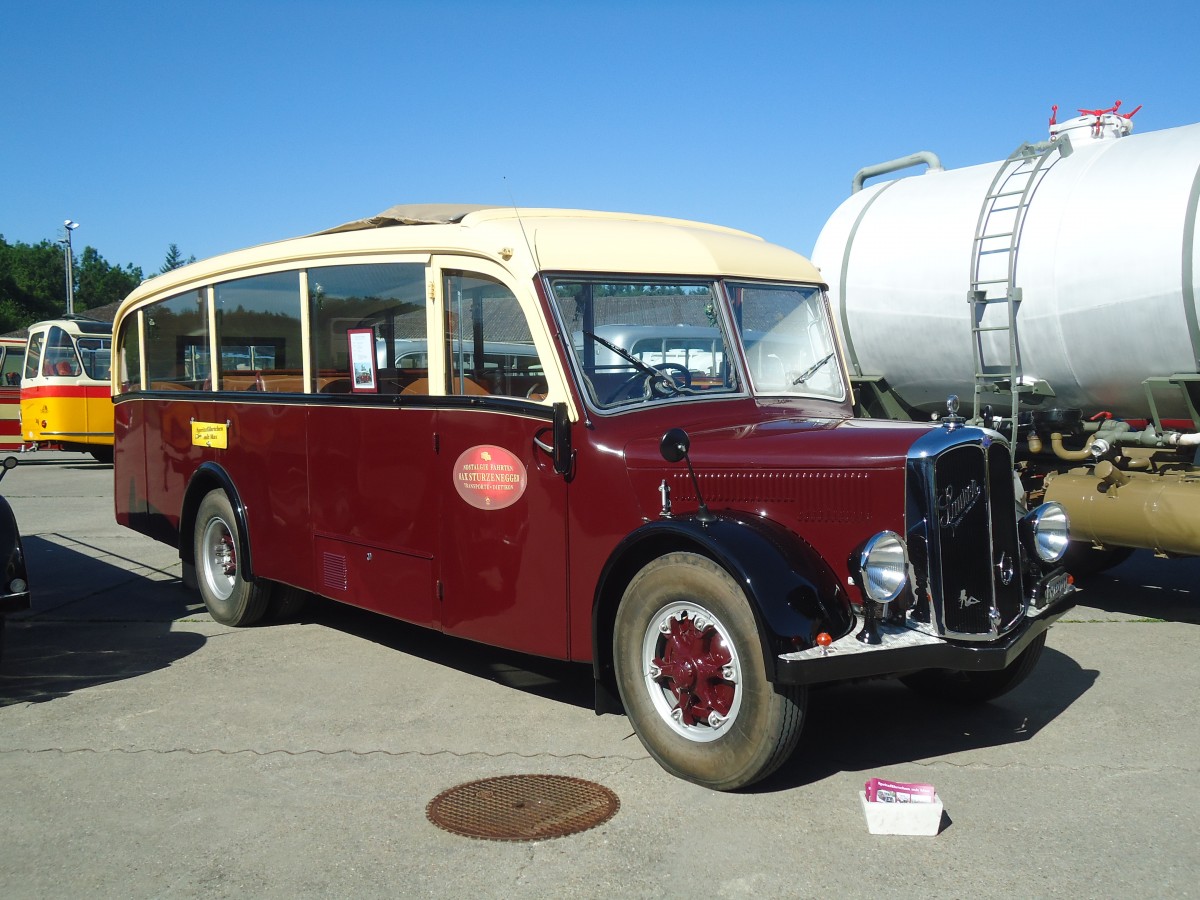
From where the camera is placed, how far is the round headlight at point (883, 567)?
14.1 feet

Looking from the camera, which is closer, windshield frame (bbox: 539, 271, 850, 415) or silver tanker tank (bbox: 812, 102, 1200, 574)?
windshield frame (bbox: 539, 271, 850, 415)

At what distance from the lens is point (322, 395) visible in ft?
21.6

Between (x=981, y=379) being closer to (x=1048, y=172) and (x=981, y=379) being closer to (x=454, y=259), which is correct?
(x=1048, y=172)

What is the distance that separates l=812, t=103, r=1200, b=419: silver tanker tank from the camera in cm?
732

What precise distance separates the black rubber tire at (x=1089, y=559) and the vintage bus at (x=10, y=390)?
2335 cm

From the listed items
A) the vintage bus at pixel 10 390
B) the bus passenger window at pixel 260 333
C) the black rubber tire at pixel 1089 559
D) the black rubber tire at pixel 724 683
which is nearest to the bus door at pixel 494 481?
the black rubber tire at pixel 724 683

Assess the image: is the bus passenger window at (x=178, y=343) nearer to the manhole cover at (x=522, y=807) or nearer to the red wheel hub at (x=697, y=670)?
the manhole cover at (x=522, y=807)

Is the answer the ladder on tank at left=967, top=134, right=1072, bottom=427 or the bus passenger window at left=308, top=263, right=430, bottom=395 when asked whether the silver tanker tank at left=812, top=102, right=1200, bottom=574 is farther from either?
the bus passenger window at left=308, top=263, right=430, bottom=395

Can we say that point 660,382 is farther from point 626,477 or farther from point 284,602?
point 284,602

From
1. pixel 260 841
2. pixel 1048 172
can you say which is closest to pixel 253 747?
pixel 260 841

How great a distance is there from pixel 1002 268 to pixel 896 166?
199 centimetres

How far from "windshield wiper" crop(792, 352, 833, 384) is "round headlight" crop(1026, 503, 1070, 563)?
1.29m

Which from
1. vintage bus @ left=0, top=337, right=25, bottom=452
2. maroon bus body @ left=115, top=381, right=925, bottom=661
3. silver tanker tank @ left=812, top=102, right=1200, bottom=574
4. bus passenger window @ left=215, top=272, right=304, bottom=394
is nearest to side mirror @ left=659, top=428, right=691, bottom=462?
maroon bus body @ left=115, top=381, right=925, bottom=661

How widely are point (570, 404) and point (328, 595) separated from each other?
7.59 ft
